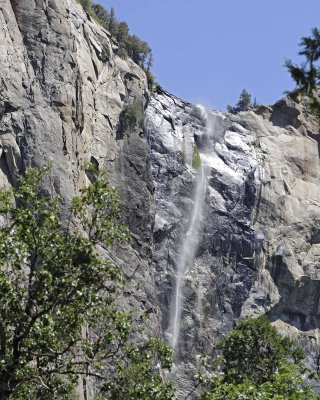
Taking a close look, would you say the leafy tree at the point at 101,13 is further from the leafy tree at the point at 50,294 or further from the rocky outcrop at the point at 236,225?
the leafy tree at the point at 50,294

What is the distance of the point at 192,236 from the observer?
7706 centimetres

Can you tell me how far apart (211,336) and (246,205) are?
1521 cm

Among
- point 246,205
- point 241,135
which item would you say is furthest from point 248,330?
point 241,135

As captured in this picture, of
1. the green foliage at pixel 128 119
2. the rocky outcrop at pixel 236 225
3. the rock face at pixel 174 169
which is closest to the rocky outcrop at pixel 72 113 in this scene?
the rock face at pixel 174 169

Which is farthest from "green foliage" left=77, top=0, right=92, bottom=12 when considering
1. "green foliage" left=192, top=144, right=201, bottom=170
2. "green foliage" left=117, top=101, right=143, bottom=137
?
"green foliage" left=192, top=144, right=201, bottom=170

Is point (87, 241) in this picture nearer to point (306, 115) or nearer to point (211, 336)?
point (211, 336)

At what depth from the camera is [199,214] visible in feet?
259

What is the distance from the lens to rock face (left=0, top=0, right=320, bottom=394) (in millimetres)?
60219

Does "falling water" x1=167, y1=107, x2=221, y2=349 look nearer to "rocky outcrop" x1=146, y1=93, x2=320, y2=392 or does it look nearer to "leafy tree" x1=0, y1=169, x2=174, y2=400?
"rocky outcrop" x1=146, y1=93, x2=320, y2=392

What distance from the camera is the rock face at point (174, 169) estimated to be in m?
60.2

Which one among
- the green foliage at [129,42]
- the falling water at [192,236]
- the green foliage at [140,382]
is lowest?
the green foliage at [140,382]

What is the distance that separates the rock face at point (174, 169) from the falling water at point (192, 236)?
8.8 inches

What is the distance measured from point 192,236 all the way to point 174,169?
6.72m

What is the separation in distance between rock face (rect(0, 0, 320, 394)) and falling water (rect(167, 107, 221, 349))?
22 centimetres
